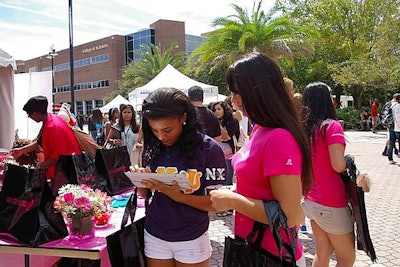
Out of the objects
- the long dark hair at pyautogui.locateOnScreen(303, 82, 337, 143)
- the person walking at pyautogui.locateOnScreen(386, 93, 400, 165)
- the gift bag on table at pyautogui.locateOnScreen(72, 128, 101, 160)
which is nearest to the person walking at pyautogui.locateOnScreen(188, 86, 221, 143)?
the gift bag on table at pyautogui.locateOnScreen(72, 128, 101, 160)

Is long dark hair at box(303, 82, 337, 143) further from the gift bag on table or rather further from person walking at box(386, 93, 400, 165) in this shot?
person walking at box(386, 93, 400, 165)

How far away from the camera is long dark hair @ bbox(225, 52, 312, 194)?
4.85ft

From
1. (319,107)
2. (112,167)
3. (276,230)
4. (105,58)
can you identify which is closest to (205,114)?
(112,167)

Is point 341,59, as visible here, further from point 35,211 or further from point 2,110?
point 35,211

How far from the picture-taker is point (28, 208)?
2.19 m

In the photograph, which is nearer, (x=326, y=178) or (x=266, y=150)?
(x=266, y=150)

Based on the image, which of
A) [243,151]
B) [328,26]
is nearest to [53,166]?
[243,151]

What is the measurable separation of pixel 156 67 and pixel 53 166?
3443 cm

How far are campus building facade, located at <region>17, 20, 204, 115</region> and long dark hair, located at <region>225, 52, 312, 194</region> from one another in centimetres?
4380

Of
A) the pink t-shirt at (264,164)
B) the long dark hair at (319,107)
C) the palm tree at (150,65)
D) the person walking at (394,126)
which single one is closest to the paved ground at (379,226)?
the long dark hair at (319,107)

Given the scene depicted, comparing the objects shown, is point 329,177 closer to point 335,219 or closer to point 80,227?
point 335,219

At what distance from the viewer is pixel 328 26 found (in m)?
26.3

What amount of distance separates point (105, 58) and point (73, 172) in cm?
5175

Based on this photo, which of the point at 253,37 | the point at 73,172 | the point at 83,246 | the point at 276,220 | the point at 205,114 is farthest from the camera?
the point at 253,37
